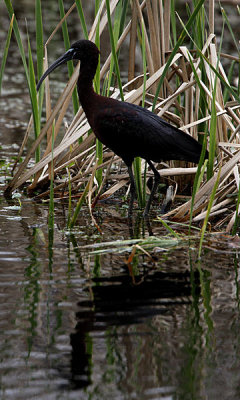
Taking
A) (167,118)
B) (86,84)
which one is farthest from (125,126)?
(167,118)

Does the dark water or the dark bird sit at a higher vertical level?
the dark bird

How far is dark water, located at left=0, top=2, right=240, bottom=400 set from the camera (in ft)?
7.00

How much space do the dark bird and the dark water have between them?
0.58 meters

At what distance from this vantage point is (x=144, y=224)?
4344 millimetres

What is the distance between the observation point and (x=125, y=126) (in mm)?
4270

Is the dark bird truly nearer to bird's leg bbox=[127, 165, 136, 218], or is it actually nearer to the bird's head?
the bird's head

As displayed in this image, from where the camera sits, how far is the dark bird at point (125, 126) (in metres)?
4.26

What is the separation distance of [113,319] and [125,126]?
6.18ft

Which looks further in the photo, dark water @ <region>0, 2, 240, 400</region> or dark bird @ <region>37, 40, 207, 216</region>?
dark bird @ <region>37, 40, 207, 216</region>

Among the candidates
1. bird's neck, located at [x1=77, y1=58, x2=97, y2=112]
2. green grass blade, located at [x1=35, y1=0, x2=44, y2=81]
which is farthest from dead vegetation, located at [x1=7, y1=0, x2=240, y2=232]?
bird's neck, located at [x1=77, y1=58, x2=97, y2=112]

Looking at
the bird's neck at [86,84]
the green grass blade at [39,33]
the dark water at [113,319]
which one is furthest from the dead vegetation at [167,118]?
the dark water at [113,319]

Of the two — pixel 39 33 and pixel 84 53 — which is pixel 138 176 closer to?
pixel 84 53

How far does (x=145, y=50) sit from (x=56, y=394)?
305 centimetres

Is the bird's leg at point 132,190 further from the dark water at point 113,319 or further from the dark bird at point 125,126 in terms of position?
the dark water at point 113,319
